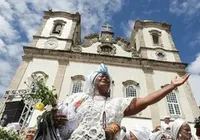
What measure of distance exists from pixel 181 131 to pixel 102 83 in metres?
1.74

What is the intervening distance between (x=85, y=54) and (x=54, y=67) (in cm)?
297

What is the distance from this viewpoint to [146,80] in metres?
16.8

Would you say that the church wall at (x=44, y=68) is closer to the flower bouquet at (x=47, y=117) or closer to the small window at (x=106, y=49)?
the small window at (x=106, y=49)

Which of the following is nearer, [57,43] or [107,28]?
[57,43]

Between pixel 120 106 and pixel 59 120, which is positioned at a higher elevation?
pixel 120 106

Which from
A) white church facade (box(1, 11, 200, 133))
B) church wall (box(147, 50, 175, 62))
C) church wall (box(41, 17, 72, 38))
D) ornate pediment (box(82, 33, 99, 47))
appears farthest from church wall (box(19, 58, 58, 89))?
church wall (box(147, 50, 175, 62))

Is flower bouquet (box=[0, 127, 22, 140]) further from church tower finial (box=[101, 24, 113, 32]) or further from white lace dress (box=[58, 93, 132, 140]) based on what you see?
church tower finial (box=[101, 24, 113, 32])

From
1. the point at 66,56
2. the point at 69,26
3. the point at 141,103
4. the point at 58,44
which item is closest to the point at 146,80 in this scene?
the point at 66,56

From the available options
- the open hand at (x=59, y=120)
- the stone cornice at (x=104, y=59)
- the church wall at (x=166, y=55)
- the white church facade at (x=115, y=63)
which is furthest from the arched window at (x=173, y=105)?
the open hand at (x=59, y=120)

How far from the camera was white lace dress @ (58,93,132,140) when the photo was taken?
1.93m

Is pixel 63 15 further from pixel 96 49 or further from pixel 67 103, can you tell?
pixel 67 103

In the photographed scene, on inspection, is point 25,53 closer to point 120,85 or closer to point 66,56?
point 66,56

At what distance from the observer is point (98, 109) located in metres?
2.21

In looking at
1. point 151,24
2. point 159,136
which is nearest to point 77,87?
point 151,24
